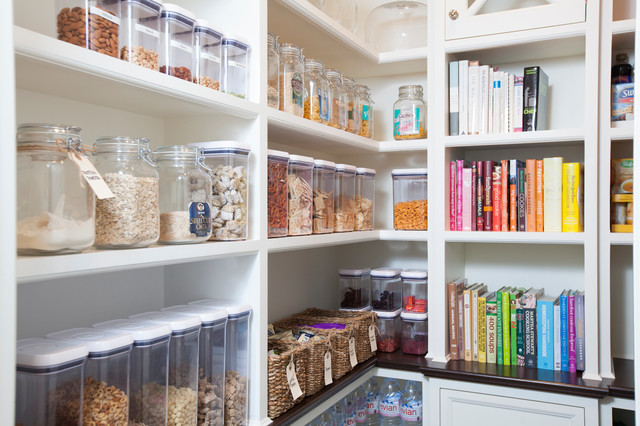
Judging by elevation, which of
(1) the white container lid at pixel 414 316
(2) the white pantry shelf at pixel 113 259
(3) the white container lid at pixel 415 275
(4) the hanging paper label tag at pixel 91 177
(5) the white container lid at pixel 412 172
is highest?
(5) the white container lid at pixel 412 172

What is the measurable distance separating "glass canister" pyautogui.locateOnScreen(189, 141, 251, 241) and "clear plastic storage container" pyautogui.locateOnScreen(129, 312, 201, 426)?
0.84 ft

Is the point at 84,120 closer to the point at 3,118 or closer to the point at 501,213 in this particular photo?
the point at 3,118

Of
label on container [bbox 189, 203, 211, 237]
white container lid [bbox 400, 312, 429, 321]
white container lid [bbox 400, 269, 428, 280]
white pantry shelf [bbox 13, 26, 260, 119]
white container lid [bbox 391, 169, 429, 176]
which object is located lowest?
white container lid [bbox 400, 312, 429, 321]

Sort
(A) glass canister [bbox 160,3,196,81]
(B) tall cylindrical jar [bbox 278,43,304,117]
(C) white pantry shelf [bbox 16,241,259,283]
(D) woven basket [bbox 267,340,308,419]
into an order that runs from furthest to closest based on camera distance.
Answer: (B) tall cylindrical jar [bbox 278,43,304,117], (D) woven basket [bbox 267,340,308,419], (A) glass canister [bbox 160,3,196,81], (C) white pantry shelf [bbox 16,241,259,283]

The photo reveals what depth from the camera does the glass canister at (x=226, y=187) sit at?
4.49ft

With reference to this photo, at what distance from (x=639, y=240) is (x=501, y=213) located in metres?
1.22

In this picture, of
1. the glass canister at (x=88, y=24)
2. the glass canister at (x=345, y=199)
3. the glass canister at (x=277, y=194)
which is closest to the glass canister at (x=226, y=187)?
the glass canister at (x=277, y=194)

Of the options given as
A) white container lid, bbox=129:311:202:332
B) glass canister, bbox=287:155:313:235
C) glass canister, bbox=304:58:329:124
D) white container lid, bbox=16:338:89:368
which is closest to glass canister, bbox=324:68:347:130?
glass canister, bbox=304:58:329:124

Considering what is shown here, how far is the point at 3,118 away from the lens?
2.47ft

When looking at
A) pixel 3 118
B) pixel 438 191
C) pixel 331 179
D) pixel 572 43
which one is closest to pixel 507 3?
pixel 572 43

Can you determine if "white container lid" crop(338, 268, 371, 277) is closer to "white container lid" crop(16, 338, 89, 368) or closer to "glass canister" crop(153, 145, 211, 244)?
"glass canister" crop(153, 145, 211, 244)

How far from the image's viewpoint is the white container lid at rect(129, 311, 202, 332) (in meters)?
1.20

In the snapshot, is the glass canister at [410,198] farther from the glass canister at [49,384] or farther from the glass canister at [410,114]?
the glass canister at [49,384]

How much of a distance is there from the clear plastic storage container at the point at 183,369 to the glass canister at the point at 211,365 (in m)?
0.04
